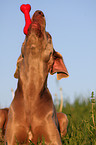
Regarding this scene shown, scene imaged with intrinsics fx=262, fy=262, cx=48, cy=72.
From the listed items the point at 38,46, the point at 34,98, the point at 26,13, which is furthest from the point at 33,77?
the point at 26,13

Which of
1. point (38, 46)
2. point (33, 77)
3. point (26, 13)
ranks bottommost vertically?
point (33, 77)

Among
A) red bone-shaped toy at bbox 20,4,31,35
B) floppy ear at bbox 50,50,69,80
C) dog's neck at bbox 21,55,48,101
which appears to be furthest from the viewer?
floppy ear at bbox 50,50,69,80

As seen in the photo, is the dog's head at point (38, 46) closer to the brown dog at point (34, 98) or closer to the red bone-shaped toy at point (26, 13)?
the brown dog at point (34, 98)

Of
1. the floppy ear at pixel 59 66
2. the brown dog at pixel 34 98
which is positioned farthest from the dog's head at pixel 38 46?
the floppy ear at pixel 59 66

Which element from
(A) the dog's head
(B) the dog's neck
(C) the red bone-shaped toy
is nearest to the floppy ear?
(A) the dog's head

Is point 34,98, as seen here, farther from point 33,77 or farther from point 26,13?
point 26,13

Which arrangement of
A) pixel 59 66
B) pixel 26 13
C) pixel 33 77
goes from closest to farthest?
1. pixel 33 77
2. pixel 26 13
3. pixel 59 66

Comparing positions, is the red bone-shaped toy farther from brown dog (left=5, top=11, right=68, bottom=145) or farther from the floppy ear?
the floppy ear

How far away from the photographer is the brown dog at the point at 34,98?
435cm

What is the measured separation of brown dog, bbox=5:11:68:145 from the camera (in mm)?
4352

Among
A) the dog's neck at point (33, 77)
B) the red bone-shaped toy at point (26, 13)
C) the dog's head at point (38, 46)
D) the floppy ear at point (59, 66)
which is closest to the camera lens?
the dog's head at point (38, 46)

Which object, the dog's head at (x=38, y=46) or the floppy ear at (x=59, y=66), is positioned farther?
the floppy ear at (x=59, y=66)

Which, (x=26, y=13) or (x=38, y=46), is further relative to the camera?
(x=26, y=13)

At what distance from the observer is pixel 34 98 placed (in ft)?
14.7
